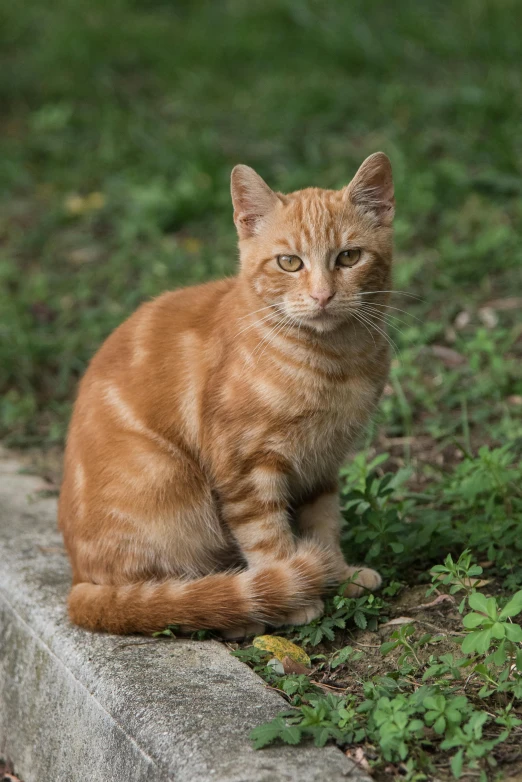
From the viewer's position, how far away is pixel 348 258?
8.99 ft

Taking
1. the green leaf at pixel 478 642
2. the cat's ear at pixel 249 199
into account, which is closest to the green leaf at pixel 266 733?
the green leaf at pixel 478 642

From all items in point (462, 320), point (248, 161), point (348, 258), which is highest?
point (248, 161)

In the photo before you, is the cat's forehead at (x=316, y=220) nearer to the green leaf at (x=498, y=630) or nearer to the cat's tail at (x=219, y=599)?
the cat's tail at (x=219, y=599)

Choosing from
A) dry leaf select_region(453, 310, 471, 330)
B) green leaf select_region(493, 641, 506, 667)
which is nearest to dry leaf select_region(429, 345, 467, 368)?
dry leaf select_region(453, 310, 471, 330)

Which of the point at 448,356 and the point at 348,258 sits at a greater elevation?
the point at 348,258

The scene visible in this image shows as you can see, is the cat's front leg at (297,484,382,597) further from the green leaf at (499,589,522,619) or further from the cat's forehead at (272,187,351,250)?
the cat's forehead at (272,187,351,250)

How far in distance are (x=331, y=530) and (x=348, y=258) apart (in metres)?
0.85

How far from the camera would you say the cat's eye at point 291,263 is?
8.97 feet

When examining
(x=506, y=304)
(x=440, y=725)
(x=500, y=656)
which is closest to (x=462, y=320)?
(x=506, y=304)

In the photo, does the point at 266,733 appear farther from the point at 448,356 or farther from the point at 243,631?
the point at 448,356

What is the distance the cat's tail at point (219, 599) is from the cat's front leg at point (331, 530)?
0.43 feet

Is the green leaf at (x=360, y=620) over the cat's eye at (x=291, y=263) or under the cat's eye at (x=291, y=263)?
under

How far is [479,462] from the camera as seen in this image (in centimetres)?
316

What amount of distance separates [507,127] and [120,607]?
13.6ft
